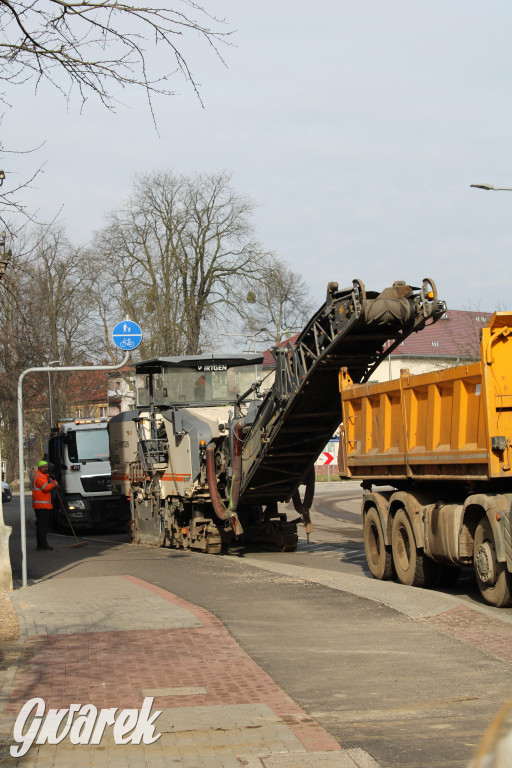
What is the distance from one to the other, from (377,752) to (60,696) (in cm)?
239

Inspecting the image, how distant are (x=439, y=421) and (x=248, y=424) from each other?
17.8 ft

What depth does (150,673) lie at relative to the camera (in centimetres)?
756

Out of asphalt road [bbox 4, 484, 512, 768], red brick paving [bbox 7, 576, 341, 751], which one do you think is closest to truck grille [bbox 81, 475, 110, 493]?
asphalt road [bbox 4, 484, 512, 768]

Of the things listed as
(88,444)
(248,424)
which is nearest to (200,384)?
(248,424)

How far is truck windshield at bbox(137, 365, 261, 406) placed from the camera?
18672 mm

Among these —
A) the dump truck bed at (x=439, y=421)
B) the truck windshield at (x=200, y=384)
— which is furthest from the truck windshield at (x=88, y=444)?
the dump truck bed at (x=439, y=421)

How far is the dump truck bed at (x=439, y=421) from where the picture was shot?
33.1 ft

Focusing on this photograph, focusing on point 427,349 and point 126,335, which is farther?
point 427,349

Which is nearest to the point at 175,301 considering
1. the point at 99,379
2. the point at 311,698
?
the point at 99,379

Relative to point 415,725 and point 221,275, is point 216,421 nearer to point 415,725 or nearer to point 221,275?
point 415,725

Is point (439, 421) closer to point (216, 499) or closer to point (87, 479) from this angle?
point (216, 499)

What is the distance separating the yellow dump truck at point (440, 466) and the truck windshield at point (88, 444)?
1309 centimetres

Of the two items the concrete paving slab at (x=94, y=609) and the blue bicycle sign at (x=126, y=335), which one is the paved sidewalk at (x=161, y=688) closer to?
the concrete paving slab at (x=94, y=609)

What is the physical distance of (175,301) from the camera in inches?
1864
